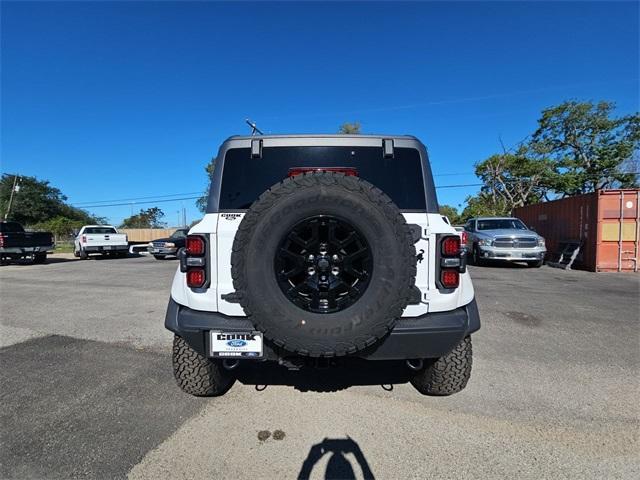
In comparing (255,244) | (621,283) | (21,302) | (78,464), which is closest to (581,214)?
(621,283)

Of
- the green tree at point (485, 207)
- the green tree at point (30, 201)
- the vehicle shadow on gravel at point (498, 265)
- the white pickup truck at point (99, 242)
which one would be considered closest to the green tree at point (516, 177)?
the green tree at point (485, 207)

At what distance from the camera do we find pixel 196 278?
225cm

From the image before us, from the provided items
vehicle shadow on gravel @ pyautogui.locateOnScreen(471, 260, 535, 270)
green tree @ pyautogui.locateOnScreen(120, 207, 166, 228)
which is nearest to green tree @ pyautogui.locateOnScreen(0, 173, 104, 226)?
green tree @ pyautogui.locateOnScreen(120, 207, 166, 228)

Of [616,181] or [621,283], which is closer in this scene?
[621,283]

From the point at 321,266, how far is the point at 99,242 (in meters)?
19.8

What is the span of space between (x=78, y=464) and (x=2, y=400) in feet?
4.48

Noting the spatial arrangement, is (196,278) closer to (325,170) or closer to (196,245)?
(196,245)

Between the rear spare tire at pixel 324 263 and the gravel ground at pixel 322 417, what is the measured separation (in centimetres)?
78

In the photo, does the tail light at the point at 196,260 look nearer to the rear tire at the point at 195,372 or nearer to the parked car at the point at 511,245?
the rear tire at the point at 195,372

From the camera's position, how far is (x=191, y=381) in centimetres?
269

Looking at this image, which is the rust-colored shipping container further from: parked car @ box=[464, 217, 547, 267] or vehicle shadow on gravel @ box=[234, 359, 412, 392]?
vehicle shadow on gravel @ box=[234, 359, 412, 392]

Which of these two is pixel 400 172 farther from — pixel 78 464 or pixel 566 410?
pixel 78 464

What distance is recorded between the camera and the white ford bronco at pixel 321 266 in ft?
6.40

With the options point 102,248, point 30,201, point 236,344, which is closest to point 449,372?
point 236,344
